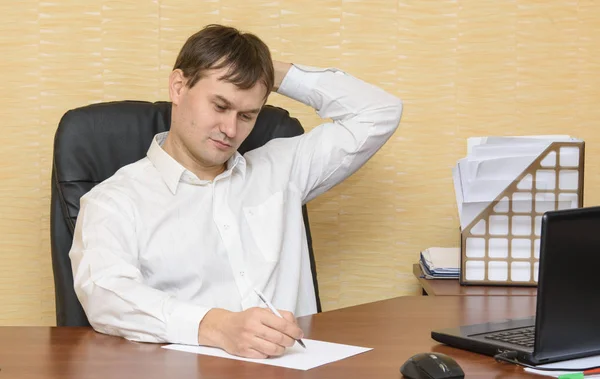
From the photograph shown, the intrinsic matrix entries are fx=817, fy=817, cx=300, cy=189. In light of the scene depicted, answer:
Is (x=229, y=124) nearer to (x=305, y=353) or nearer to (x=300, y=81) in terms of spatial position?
(x=300, y=81)

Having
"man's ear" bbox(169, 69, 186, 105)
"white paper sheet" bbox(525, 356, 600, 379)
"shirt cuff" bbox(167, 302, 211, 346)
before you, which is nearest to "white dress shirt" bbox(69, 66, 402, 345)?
"shirt cuff" bbox(167, 302, 211, 346)

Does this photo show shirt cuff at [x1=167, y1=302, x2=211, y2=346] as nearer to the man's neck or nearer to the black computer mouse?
the black computer mouse

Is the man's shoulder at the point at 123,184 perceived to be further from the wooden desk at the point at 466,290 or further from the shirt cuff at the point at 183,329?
the wooden desk at the point at 466,290

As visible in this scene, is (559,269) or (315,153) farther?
(315,153)

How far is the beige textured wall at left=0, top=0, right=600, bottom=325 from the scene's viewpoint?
231cm

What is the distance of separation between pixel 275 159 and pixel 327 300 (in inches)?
26.6

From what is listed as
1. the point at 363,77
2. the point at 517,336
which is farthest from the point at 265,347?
the point at 363,77

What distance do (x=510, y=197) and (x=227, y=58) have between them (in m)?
0.73

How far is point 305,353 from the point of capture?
1.29 m

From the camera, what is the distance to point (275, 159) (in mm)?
1988

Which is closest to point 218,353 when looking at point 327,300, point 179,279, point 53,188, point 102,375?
point 102,375

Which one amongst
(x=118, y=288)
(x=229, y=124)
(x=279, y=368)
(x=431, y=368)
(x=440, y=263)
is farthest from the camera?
(x=440, y=263)

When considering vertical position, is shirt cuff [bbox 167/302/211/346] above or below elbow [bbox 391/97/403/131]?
below

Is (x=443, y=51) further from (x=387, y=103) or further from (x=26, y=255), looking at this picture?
(x=26, y=255)
